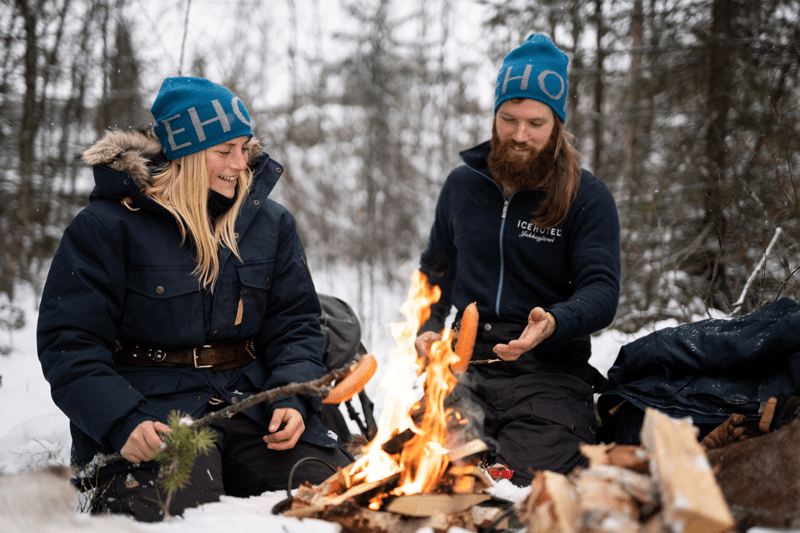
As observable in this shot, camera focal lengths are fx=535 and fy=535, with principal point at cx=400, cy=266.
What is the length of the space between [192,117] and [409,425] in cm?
180

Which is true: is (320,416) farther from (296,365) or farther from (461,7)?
(461,7)

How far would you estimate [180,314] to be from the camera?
2580 millimetres

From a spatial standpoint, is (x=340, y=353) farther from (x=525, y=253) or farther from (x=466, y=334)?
(x=525, y=253)

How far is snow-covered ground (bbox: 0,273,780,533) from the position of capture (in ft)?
5.47

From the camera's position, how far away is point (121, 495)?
224cm

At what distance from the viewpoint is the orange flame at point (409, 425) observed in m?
2.08

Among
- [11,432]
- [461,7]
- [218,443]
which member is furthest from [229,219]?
[461,7]

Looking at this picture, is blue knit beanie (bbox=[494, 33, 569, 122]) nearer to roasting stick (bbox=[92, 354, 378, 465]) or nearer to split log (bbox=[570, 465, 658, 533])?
roasting stick (bbox=[92, 354, 378, 465])

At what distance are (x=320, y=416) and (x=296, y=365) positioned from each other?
1.86 feet

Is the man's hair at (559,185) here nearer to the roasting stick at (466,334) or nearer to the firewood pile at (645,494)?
the roasting stick at (466,334)

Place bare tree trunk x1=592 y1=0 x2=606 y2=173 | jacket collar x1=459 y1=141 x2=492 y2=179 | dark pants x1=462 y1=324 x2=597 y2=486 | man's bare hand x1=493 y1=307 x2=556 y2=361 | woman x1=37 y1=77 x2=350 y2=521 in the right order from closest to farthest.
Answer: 1. woman x1=37 y1=77 x2=350 y2=521
2. man's bare hand x1=493 y1=307 x2=556 y2=361
3. dark pants x1=462 y1=324 x2=597 y2=486
4. jacket collar x1=459 y1=141 x2=492 y2=179
5. bare tree trunk x1=592 y1=0 x2=606 y2=173

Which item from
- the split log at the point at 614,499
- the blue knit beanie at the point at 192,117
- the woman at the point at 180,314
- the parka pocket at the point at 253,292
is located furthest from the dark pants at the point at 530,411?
the blue knit beanie at the point at 192,117

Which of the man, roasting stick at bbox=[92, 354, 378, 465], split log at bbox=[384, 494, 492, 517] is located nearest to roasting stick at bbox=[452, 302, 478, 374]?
the man

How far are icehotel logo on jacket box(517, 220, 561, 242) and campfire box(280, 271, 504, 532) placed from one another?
94cm
